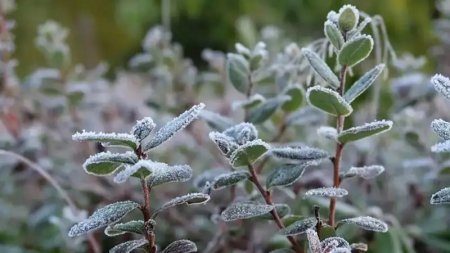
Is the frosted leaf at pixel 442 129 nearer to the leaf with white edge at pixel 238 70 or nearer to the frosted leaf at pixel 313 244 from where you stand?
the frosted leaf at pixel 313 244

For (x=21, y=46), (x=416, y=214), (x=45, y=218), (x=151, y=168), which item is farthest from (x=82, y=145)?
(x=21, y=46)

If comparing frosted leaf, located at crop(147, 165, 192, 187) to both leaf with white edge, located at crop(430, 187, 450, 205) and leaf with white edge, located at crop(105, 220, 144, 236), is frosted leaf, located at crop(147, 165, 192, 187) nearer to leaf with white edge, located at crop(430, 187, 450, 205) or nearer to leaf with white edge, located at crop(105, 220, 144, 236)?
leaf with white edge, located at crop(105, 220, 144, 236)

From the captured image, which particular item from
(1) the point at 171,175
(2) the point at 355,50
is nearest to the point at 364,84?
(2) the point at 355,50

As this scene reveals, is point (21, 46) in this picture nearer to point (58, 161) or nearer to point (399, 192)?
point (58, 161)

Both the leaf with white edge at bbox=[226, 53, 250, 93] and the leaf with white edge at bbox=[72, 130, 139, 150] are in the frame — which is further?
the leaf with white edge at bbox=[226, 53, 250, 93]

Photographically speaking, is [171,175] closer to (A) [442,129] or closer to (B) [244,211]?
(B) [244,211]

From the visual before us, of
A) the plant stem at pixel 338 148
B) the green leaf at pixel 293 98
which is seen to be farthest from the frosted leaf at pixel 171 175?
the green leaf at pixel 293 98

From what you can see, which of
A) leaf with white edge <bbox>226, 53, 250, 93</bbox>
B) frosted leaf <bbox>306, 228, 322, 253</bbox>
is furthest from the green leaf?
frosted leaf <bbox>306, 228, 322, 253</bbox>
